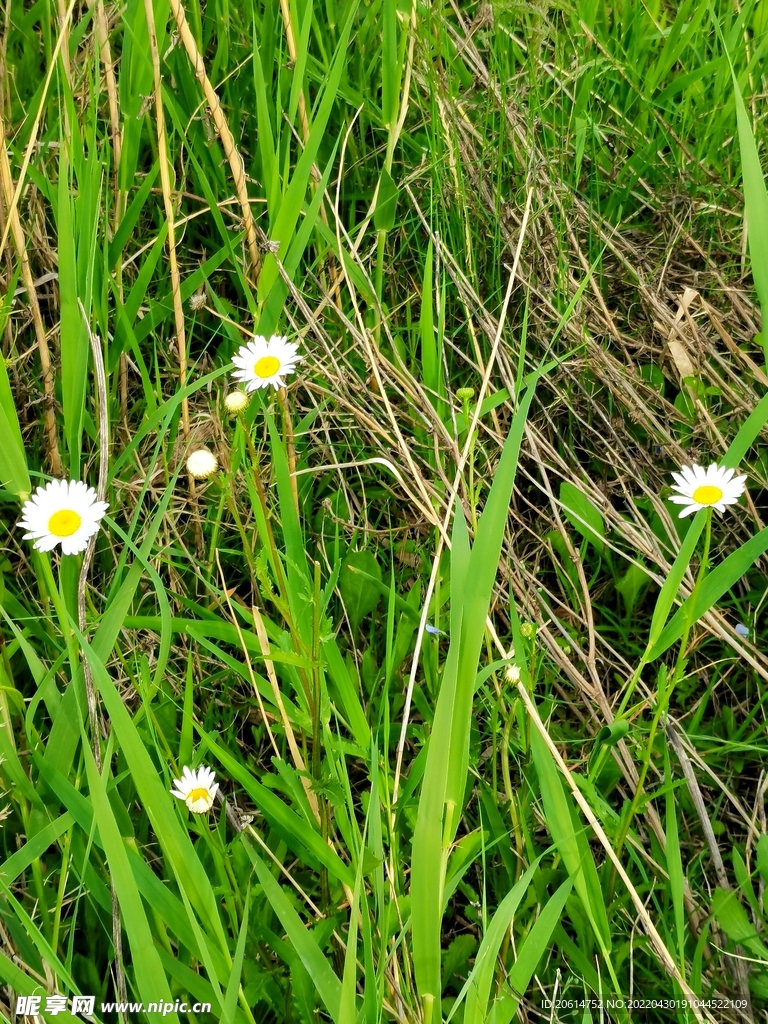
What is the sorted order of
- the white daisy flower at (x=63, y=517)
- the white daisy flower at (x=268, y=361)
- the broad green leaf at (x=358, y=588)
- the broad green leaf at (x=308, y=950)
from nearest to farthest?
1. the broad green leaf at (x=308, y=950)
2. the white daisy flower at (x=63, y=517)
3. the white daisy flower at (x=268, y=361)
4. the broad green leaf at (x=358, y=588)

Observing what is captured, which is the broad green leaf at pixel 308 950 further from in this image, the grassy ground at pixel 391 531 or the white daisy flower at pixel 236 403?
the white daisy flower at pixel 236 403

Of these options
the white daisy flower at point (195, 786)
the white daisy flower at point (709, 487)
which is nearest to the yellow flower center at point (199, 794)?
the white daisy flower at point (195, 786)

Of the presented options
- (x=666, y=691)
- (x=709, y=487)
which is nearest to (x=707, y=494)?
(x=709, y=487)

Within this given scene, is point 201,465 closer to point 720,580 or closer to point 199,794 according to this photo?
point 199,794

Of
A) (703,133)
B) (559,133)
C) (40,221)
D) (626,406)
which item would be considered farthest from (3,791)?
(703,133)

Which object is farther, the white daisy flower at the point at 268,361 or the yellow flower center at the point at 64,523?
the white daisy flower at the point at 268,361

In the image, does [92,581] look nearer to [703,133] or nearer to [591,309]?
[591,309]

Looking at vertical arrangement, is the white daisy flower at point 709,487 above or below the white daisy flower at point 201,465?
below
